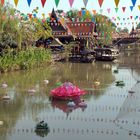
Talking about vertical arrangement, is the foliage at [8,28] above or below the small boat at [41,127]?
above

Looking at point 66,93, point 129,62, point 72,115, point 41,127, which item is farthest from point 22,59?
point 41,127

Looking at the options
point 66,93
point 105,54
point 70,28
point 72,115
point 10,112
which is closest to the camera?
point 72,115

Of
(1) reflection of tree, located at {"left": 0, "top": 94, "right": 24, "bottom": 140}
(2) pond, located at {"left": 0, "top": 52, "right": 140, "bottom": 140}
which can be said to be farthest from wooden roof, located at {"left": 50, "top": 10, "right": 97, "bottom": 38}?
(1) reflection of tree, located at {"left": 0, "top": 94, "right": 24, "bottom": 140}

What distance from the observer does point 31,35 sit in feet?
134

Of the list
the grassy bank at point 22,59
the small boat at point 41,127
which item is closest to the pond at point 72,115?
the small boat at point 41,127

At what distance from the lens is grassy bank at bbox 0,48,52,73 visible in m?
30.6

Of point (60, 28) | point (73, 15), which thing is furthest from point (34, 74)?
point (73, 15)

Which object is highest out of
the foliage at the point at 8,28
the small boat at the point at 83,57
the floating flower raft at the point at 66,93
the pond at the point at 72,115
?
the foliage at the point at 8,28

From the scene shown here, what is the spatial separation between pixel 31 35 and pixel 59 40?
35.1 ft

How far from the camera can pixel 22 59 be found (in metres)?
33.3

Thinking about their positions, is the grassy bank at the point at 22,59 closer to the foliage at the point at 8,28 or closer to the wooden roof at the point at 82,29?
the foliage at the point at 8,28

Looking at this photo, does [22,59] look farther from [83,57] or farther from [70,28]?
[70,28]

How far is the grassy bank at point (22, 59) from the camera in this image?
30609 mm

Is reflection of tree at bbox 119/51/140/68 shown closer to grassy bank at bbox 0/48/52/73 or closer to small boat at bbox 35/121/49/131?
grassy bank at bbox 0/48/52/73
